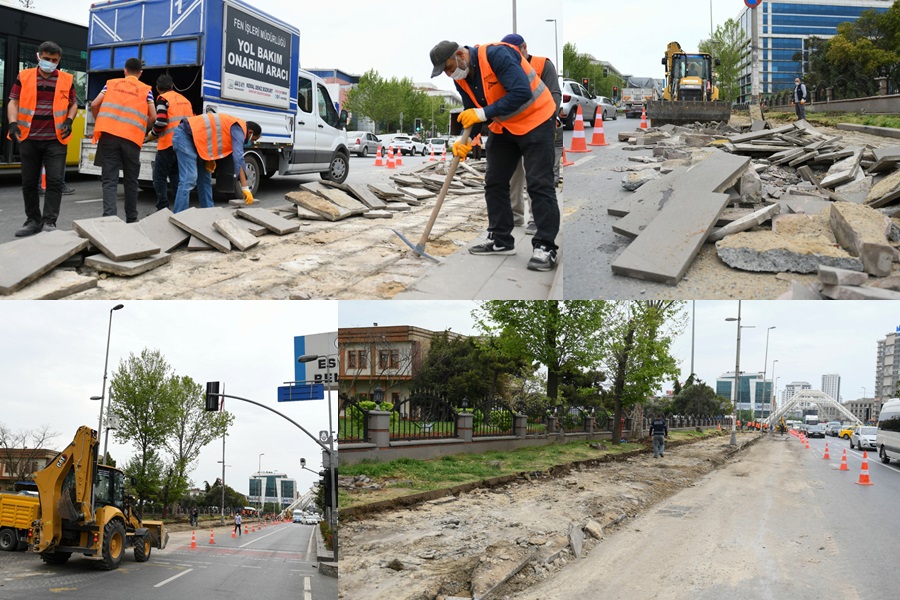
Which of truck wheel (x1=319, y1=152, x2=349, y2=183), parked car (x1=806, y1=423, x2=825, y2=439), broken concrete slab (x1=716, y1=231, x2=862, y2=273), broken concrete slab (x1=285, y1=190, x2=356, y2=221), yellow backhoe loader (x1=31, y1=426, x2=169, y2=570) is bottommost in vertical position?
parked car (x1=806, y1=423, x2=825, y2=439)

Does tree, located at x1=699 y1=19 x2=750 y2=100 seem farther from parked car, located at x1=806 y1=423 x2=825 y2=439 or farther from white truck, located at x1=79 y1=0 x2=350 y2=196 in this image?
white truck, located at x1=79 y1=0 x2=350 y2=196

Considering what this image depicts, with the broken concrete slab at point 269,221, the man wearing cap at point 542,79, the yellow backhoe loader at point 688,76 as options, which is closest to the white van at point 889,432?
the yellow backhoe loader at point 688,76

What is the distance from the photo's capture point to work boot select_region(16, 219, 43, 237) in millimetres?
8203

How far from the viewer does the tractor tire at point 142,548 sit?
1562 centimetres

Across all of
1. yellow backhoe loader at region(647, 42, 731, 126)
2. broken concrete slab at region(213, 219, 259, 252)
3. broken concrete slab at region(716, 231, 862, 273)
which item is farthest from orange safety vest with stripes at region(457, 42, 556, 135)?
yellow backhoe loader at region(647, 42, 731, 126)

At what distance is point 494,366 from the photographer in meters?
15.9

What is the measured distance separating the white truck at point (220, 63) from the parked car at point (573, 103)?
7.78 metres

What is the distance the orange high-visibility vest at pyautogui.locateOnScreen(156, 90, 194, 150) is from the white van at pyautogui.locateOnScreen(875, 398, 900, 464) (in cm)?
2040

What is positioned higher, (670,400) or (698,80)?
(698,80)

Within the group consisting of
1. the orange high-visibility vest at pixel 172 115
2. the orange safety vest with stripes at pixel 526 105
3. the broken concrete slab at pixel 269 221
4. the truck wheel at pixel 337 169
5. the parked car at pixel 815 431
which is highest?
the truck wheel at pixel 337 169

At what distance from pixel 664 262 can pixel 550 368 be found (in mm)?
12077

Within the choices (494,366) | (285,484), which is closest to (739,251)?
(494,366)

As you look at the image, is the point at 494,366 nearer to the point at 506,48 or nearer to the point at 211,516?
the point at 506,48

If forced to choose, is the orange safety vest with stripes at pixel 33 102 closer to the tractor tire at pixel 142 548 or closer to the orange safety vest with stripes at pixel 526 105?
the orange safety vest with stripes at pixel 526 105
